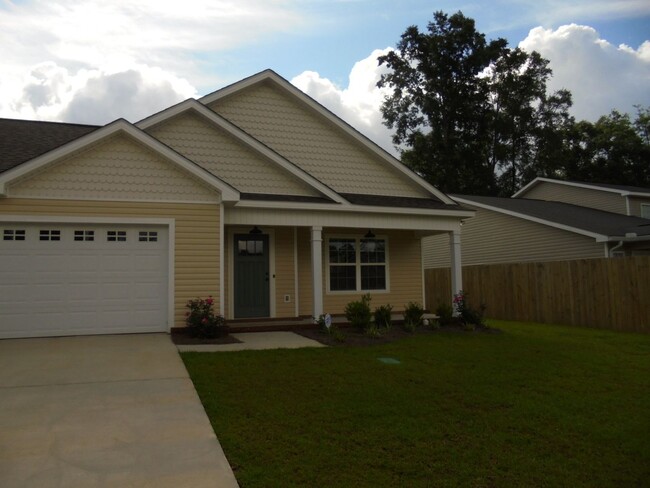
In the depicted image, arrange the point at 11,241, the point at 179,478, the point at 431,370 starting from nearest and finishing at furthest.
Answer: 1. the point at 179,478
2. the point at 431,370
3. the point at 11,241

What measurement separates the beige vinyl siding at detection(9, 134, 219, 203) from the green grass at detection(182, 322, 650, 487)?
3919mm

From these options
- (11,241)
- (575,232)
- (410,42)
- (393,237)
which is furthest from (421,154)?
(11,241)

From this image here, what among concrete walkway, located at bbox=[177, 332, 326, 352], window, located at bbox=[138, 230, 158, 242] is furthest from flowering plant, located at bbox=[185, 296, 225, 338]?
window, located at bbox=[138, 230, 158, 242]

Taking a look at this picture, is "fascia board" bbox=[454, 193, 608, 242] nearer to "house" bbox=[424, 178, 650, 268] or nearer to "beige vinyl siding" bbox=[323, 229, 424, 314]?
"house" bbox=[424, 178, 650, 268]

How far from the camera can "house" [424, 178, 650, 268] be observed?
17.7m

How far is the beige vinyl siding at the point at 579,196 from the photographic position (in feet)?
78.3

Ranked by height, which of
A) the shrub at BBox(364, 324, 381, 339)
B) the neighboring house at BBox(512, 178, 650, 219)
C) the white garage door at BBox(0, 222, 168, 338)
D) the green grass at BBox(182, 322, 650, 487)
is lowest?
the green grass at BBox(182, 322, 650, 487)

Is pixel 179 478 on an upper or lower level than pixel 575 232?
lower

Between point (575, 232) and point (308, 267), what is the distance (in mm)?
9842

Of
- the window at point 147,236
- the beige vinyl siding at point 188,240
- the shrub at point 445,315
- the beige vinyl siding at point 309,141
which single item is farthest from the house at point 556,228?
the window at point 147,236

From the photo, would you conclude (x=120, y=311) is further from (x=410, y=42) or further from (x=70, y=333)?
(x=410, y=42)

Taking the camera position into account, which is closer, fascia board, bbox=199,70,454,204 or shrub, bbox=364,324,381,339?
shrub, bbox=364,324,381,339

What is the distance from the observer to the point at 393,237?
15234 mm

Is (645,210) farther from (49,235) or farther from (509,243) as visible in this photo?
(49,235)
